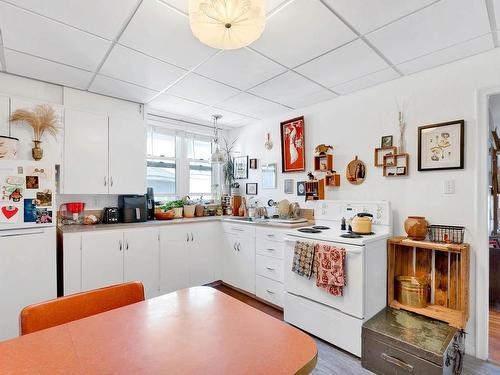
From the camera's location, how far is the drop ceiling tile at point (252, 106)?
306 centimetres

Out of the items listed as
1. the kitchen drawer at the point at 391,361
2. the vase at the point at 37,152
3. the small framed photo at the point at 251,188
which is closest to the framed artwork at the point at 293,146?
the small framed photo at the point at 251,188

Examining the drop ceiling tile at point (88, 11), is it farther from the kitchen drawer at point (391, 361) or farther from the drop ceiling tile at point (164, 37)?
the kitchen drawer at point (391, 361)

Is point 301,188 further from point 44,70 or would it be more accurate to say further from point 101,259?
point 44,70

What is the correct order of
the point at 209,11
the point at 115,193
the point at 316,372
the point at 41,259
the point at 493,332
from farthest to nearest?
the point at 115,193 < the point at 493,332 < the point at 41,259 < the point at 316,372 < the point at 209,11

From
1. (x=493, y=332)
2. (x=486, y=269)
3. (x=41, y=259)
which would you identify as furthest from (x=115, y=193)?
(x=493, y=332)

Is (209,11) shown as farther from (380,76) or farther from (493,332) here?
(493,332)

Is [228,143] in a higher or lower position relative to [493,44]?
lower

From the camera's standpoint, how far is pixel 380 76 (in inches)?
97.6

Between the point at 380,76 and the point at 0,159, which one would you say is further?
the point at 380,76

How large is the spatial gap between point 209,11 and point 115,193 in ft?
8.12

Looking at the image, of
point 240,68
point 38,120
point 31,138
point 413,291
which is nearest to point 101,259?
point 31,138

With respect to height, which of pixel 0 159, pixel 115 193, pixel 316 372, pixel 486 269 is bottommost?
pixel 316 372

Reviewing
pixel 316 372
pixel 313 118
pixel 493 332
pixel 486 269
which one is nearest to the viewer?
pixel 316 372

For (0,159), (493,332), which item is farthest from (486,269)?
(0,159)
